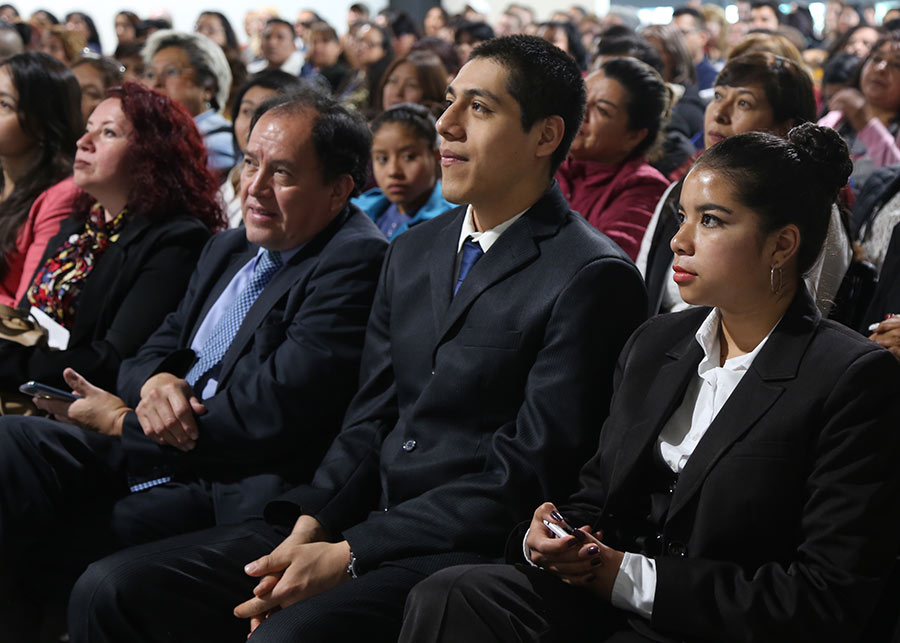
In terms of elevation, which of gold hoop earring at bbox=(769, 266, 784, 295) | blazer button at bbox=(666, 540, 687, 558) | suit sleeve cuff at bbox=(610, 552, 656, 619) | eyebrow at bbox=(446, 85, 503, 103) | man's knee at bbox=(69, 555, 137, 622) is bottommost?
man's knee at bbox=(69, 555, 137, 622)

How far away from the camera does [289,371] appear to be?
2.33m

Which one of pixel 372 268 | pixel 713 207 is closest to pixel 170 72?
pixel 372 268

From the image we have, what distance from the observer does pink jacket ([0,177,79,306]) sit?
3.31m

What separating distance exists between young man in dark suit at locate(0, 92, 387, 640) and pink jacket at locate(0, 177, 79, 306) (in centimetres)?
85

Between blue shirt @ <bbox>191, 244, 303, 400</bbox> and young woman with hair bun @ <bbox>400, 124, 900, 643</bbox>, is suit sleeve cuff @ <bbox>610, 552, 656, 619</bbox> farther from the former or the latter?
blue shirt @ <bbox>191, 244, 303, 400</bbox>

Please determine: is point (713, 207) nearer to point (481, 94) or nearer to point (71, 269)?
point (481, 94)

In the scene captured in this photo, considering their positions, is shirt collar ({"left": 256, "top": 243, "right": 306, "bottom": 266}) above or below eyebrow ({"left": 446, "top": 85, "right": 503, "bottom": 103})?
below

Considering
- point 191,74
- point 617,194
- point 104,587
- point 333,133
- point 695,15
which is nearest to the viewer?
point 104,587

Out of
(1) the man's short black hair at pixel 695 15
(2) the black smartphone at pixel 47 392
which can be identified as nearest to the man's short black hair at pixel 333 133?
(2) the black smartphone at pixel 47 392

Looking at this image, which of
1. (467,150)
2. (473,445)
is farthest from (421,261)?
(473,445)

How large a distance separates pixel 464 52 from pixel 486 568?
595 cm

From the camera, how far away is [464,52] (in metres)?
7.24

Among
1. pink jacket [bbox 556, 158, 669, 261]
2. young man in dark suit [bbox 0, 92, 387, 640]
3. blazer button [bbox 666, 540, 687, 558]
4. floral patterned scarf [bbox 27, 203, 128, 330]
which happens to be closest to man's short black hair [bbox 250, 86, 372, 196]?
young man in dark suit [bbox 0, 92, 387, 640]

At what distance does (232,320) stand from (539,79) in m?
0.96
